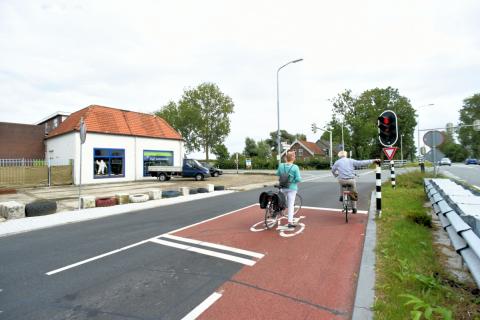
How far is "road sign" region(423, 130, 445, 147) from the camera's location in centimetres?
1122

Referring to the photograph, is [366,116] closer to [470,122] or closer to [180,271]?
[470,122]

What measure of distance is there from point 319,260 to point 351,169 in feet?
12.3

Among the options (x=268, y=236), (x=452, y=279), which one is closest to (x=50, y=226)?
(x=268, y=236)

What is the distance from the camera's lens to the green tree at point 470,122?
70981mm

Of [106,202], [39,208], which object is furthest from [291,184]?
[39,208]

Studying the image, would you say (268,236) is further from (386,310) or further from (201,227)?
(386,310)

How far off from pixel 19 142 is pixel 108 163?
12069mm

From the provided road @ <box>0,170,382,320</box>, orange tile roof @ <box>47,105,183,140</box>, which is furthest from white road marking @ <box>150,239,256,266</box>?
orange tile roof @ <box>47,105,183,140</box>

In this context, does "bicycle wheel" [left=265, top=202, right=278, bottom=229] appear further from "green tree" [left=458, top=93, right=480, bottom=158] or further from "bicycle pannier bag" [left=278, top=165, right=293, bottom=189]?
"green tree" [left=458, top=93, right=480, bottom=158]

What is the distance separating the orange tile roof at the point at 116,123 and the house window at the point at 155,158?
157 cm

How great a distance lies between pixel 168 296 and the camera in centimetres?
352

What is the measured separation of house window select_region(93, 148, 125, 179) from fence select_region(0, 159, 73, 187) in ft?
6.06

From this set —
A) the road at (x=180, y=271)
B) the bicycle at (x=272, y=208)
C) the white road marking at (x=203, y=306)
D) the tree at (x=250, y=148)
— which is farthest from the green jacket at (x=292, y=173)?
the tree at (x=250, y=148)

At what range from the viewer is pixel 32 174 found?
20.3 metres
